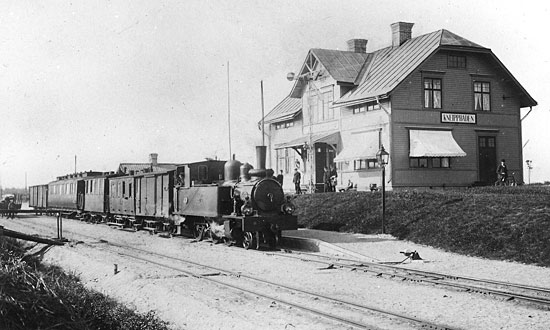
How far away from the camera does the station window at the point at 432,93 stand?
89.6ft

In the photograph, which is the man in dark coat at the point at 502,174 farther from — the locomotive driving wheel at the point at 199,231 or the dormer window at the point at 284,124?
the locomotive driving wheel at the point at 199,231

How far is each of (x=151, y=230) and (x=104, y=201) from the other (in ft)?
24.5

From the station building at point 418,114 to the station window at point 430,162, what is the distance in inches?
1.9

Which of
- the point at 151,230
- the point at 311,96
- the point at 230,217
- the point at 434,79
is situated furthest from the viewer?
the point at 311,96

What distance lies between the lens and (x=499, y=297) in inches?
373

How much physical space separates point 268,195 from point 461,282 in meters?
7.38

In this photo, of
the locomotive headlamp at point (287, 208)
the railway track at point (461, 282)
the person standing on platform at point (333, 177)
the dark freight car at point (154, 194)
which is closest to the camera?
the railway track at point (461, 282)

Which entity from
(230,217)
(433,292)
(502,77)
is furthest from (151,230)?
(502,77)

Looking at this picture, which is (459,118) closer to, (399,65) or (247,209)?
(399,65)

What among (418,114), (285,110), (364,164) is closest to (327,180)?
(364,164)

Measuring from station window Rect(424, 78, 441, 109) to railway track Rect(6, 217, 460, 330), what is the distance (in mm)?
16963

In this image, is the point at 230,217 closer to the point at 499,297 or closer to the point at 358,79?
the point at 499,297

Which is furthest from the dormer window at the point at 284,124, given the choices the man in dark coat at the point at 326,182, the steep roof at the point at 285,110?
the man in dark coat at the point at 326,182

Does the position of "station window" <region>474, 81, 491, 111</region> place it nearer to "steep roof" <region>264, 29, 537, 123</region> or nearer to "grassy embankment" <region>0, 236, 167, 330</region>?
"steep roof" <region>264, 29, 537, 123</region>
